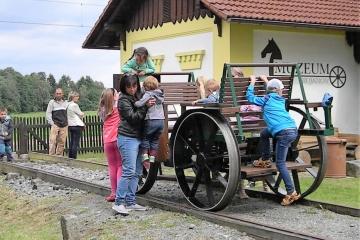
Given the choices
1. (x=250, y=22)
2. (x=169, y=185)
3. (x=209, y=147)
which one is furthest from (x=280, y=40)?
(x=209, y=147)

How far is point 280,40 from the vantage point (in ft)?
49.4

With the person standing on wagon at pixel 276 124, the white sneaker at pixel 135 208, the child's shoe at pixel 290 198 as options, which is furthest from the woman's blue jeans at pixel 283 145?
the white sneaker at pixel 135 208

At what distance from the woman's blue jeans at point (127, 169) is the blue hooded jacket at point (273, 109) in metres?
1.50

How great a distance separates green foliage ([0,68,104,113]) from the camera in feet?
92.3

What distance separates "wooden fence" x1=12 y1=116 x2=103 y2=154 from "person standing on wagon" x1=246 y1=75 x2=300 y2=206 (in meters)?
11.9

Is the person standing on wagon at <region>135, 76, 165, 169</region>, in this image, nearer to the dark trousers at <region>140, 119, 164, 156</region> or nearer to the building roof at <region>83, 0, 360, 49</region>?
the dark trousers at <region>140, 119, 164, 156</region>

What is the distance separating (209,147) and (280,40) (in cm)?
846

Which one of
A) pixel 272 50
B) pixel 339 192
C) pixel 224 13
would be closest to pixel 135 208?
pixel 339 192

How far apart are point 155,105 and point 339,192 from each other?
13.8 feet

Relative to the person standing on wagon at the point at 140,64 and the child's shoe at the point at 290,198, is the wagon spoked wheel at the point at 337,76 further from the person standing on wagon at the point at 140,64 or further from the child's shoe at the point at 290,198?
the child's shoe at the point at 290,198

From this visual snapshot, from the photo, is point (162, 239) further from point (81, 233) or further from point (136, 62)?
point (136, 62)

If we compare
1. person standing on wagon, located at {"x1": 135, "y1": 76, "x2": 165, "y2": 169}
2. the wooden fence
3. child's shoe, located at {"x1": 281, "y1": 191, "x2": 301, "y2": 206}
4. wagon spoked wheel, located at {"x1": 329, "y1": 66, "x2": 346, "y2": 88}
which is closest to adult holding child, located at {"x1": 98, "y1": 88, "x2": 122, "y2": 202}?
person standing on wagon, located at {"x1": 135, "y1": 76, "x2": 165, "y2": 169}

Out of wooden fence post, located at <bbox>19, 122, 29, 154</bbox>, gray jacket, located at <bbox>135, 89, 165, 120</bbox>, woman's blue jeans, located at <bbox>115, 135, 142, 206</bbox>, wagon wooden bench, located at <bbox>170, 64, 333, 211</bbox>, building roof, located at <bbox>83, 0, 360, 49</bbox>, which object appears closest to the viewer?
wagon wooden bench, located at <bbox>170, 64, 333, 211</bbox>

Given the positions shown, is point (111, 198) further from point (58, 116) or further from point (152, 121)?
point (58, 116)
